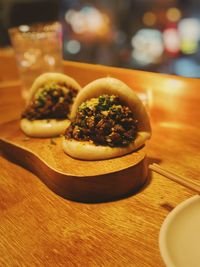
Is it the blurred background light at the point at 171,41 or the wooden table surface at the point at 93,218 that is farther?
the blurred background light at the point at 171,41

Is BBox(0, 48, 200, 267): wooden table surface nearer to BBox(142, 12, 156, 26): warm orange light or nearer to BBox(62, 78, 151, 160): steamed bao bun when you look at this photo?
BBox(62, 78, 151, 160): steamed bao bun

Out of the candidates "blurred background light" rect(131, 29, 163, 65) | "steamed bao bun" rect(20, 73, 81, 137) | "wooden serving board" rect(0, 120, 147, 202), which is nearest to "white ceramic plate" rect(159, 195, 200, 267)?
"wooden serving board" rect(0, 120, 147, 202)

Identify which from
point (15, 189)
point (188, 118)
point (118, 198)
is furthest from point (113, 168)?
point (188, 118)

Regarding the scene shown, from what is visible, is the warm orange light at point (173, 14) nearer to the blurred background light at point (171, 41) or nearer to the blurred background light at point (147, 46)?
the blurred background light at point (171, 41)

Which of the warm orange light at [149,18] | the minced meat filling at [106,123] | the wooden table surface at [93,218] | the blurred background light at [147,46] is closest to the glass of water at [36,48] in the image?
the wooden table surface at [93,218]

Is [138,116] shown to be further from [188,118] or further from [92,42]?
[92,42]

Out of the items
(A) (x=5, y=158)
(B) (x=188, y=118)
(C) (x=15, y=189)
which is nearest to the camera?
(C) (x=15, y=189)
